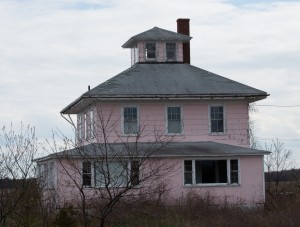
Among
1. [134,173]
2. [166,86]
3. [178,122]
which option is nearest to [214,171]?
[178,122]

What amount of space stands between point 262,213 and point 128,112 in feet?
29.6

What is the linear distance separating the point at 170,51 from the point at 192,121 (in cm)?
519

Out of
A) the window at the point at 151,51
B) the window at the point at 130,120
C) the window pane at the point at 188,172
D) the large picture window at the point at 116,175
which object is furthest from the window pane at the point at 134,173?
the window at the point at 151,51

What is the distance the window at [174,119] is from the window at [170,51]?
4389 millimetres

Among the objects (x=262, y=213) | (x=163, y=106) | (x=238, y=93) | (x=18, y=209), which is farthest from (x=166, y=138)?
(x=18, y=209)

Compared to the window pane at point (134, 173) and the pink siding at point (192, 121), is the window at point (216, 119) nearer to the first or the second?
the pink siding at point (192, 121)

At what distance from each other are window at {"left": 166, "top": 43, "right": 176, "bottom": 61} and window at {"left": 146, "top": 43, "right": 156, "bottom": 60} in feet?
2.19

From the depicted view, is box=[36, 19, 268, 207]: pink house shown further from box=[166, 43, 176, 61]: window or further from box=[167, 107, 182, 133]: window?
box=[166, 43, 176, 61]: window

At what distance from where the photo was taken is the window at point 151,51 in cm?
3938

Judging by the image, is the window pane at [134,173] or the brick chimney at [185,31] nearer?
the window pane at [134,173]

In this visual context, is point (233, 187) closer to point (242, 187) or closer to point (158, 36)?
point (242, 187)

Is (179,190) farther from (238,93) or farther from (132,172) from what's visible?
(132,172)

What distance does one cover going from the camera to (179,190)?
109ft

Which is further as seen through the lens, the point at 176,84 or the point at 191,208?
the point at 176,84
